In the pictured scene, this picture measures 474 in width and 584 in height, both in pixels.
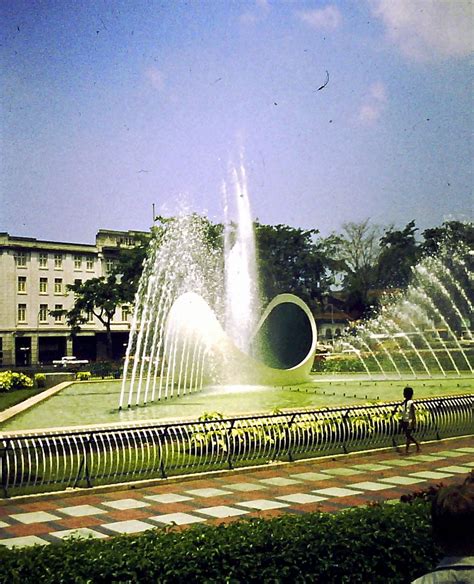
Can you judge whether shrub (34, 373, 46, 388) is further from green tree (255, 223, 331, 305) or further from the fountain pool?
green tree (255, 223, 331, 305)

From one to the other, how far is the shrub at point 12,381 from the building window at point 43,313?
1237 inches

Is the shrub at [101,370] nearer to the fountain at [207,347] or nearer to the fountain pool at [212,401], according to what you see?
the fountain at [207,347]

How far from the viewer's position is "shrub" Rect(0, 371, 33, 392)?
28989 millimetres

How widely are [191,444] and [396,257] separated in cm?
5671

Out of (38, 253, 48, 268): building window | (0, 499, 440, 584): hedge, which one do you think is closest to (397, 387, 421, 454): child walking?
(0, 499, 440, 584): hedge

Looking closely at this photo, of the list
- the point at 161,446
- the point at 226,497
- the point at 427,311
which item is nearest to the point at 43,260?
the point at 427,311

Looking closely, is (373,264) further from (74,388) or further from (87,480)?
(87,480)

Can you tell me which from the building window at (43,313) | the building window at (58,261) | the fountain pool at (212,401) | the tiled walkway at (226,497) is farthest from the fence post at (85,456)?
the building window at (58,261)

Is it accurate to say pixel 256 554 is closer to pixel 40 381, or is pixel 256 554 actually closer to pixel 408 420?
pixel 408 420

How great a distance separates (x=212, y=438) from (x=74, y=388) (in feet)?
58.4

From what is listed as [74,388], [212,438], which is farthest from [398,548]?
[74,388]

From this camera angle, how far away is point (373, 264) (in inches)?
2704

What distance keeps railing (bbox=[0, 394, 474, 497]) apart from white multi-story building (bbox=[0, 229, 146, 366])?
150 feet

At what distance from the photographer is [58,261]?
6425cm
